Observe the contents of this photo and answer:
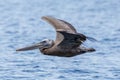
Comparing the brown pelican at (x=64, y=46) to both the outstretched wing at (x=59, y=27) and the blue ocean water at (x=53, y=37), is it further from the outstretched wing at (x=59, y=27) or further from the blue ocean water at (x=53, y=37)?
the blue ocean water at (x=53, y=37)

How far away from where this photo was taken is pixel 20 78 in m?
15.1

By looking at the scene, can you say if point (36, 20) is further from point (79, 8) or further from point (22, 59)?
point (22, 59)

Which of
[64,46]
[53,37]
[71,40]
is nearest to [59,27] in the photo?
[64,46]

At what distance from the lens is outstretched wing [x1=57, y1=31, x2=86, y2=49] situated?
13.5m

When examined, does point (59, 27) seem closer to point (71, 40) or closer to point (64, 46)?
point (64, 46)

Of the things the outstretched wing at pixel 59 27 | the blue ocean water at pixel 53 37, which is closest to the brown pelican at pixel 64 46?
the outstretched wing at pixel 59 27

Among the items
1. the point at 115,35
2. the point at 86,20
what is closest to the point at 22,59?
the point at 115,35

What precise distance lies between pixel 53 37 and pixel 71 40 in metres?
7.32

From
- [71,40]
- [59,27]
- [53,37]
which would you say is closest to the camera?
[71,40]

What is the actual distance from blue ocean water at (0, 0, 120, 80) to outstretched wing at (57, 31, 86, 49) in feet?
4.06

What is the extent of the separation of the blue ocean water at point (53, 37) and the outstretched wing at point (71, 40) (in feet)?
4.06

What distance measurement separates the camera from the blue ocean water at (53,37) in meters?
15.8

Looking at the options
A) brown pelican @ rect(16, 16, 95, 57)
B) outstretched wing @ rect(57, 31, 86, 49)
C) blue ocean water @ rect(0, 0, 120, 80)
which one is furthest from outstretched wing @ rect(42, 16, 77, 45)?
blue ocean water @ rect(0, 0, 120, 80)

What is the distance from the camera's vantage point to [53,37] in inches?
838
